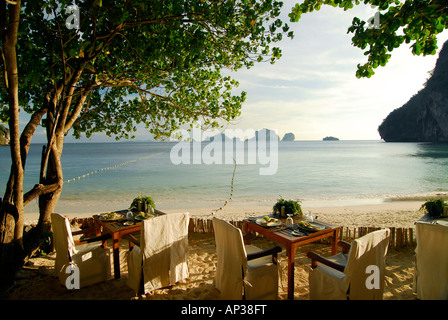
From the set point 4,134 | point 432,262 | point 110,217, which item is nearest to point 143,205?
point 110,217

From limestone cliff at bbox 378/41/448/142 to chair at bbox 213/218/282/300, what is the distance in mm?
72197

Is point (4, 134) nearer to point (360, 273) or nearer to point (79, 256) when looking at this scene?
point (79, 256)

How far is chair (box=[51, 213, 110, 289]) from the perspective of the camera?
9.86 ft

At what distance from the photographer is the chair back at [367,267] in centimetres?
236

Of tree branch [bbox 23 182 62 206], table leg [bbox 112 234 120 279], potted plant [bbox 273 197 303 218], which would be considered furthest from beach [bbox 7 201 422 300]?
tree branch [bbox 23 182 62 206]

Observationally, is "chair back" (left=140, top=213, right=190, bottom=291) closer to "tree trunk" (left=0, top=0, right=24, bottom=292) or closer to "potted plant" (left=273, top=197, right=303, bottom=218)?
"potted plant" (left=273, top=197, right=303, bottom=218)

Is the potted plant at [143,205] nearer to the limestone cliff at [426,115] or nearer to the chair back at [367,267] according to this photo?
the chair back at [367,267]

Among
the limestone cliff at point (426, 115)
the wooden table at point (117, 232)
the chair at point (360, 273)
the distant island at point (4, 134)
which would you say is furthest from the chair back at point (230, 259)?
the limestone cliff at point (426, 115)

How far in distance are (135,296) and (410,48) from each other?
4.33 m

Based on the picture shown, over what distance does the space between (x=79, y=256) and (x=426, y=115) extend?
84.0 m

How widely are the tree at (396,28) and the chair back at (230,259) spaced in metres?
2.37

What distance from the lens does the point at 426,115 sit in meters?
64.8
